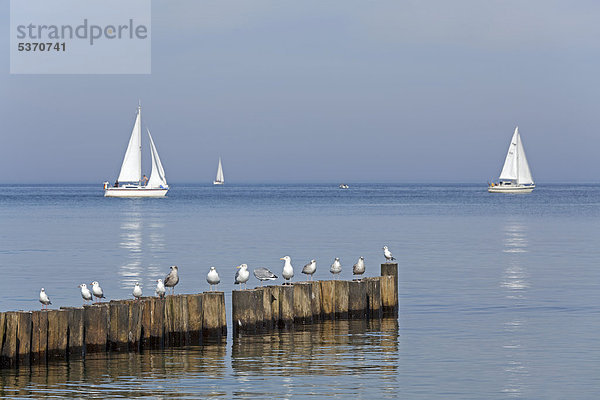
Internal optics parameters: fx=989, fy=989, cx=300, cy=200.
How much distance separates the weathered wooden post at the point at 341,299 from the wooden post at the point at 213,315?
3813 mm

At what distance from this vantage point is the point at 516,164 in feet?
565

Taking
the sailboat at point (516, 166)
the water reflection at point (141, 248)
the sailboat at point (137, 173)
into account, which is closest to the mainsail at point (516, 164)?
the sailboat at point (516, 166)

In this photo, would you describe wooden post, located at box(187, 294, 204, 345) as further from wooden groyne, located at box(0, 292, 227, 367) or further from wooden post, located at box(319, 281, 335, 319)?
wooden post, located at box(319, 281, 335, 319)

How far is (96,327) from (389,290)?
9.71 metres

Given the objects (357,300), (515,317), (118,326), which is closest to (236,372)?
(118,326)

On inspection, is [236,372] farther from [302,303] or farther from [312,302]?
[312,302]

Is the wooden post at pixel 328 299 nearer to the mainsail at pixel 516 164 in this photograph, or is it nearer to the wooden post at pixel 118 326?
the wooden post at pixel 118 326

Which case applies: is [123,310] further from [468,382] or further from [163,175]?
[163,175]

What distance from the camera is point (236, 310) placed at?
23.7 m

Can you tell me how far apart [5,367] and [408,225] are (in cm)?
6406

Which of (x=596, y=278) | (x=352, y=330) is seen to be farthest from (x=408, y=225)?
(x=352, y=330)

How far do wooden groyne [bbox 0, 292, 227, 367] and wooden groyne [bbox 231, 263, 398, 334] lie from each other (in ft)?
2.60

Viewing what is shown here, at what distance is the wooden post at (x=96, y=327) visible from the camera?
20.6 meters

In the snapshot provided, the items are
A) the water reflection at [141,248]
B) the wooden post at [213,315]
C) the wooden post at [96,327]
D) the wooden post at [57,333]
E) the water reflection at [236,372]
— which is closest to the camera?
the water reflection at [236,372]
